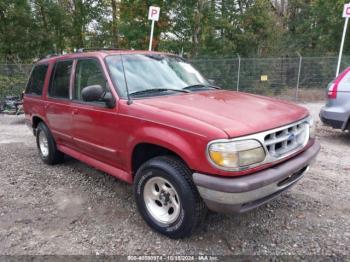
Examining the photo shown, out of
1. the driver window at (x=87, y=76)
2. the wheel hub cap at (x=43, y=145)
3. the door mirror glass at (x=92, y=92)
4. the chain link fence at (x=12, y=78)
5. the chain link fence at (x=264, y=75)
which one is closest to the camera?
the door mirror glass at (x=92, y=92)

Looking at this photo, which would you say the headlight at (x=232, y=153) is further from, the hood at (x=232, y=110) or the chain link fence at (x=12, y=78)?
the chain link fence at (x=12, y=78)

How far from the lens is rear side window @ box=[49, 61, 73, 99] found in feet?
15.8

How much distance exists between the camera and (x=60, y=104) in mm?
4891

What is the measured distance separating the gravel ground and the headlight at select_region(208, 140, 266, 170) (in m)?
0.95

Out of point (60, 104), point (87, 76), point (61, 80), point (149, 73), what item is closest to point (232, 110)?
point (149, 73)

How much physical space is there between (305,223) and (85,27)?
51.4 ft

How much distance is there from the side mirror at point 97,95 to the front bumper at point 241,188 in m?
1.41

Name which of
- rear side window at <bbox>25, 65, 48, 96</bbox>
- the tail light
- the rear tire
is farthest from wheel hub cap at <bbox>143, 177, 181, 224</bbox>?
the tail light

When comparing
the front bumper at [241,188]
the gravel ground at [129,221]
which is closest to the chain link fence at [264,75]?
the gravel ground at [129,221]

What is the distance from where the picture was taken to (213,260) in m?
3.11

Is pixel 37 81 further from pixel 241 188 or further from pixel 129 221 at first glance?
pixel 241 188

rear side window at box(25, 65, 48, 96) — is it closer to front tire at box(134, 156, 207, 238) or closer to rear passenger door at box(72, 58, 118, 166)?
rear passenger door at box(72, 58, 118, 166)

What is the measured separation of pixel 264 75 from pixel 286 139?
35.1ft

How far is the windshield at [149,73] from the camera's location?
3.94m
